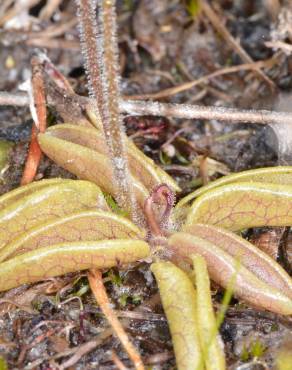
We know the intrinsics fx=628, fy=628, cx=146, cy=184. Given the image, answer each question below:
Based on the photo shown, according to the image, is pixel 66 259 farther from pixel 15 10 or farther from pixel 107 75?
pixel 15 10

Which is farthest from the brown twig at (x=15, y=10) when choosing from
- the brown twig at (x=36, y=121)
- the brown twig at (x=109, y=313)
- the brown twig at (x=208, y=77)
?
the brown twig at (x=109, y=313)

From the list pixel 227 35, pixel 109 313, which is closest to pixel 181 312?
pixel 109 313

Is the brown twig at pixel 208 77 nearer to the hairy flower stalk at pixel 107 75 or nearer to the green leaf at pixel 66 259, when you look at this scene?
the hairy flower stalk at pixel 107 75

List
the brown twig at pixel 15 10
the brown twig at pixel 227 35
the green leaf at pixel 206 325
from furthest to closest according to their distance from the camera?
the brown twig at pixel 15 10 → the brown twig at pixel 227 35 → the green leaf at pixel 206 325

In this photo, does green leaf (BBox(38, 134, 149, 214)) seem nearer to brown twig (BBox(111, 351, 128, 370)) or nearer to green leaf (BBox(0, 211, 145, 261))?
green leaf (BBox(0, 211, 145, 261))

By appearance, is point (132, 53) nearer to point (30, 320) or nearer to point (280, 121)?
point (280, 121)

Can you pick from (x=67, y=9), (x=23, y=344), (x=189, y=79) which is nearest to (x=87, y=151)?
(x=23, y=344)

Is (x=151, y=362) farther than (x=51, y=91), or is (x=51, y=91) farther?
(x=51, y=91)
